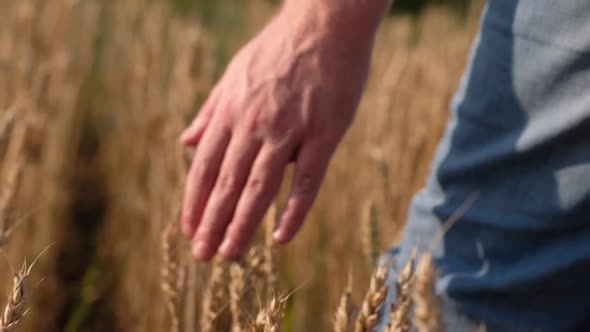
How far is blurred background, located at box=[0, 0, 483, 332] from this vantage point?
61.0 inches

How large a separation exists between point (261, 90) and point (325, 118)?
70mm

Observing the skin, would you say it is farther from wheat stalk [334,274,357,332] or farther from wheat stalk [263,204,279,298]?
wheat stalk [334,274,357,332]

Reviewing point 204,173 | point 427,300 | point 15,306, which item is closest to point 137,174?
point 204,173

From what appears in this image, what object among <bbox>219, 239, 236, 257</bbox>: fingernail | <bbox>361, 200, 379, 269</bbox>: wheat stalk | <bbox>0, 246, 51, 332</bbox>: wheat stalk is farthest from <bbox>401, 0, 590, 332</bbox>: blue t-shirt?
<bbox>0, 246, 51, 332</bbox>: wheat stalk

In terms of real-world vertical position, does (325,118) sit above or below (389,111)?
above

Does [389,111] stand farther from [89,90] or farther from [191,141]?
[89,90]

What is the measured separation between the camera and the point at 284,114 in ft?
3.07

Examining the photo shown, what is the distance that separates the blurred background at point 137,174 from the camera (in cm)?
155

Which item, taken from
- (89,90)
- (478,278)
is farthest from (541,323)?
(89,90)

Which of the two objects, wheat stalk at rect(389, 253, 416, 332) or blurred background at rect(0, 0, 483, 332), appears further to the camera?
blurred background at rect(0, 0, 483, 332)

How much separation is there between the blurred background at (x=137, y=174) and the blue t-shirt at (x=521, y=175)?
7.2 inches

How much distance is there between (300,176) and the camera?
37.6 inches

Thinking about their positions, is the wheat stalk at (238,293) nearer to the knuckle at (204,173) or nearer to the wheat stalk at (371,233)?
the knuckle at (204,173)

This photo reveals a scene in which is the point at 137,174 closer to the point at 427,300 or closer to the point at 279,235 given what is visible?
the point at 279,235
